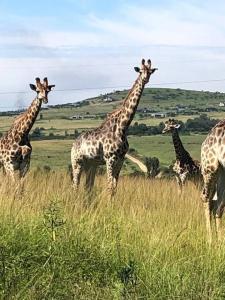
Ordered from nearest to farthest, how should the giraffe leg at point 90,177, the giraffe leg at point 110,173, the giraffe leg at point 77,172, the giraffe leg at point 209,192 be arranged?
the giraffe leg at point 209,192 < the giraffe leg at point 110,173 < the giraffe leg at point 90,177 < the giraffe leg at point 77,172

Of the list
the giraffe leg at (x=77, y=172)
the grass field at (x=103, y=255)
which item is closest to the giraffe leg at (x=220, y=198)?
the grass field at (x=103, y=255)

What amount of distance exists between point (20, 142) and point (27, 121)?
0.53 metres

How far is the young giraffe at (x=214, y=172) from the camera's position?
31.3ft

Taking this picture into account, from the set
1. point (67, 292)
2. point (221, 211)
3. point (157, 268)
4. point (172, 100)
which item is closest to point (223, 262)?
point (157, 268)

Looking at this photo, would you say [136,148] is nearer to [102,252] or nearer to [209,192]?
[209,192]

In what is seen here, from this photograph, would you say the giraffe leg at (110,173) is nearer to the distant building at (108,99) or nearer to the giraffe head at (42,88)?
the giraffe head at (42,88)

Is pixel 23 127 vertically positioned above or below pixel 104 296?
above

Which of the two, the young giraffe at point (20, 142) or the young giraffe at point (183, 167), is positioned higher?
the young giraffe at point (20, 142)

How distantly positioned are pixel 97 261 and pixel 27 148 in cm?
571

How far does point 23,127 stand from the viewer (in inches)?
498

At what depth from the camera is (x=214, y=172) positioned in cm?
970

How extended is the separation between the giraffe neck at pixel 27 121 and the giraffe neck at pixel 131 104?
70.4 inches

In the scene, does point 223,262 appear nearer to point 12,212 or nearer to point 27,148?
point 12,212

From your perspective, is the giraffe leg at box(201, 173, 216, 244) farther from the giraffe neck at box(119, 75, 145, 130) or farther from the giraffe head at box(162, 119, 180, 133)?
the giraffe head at box(162, 119, 180, 133)
